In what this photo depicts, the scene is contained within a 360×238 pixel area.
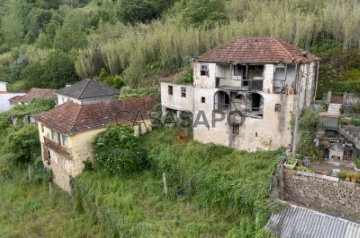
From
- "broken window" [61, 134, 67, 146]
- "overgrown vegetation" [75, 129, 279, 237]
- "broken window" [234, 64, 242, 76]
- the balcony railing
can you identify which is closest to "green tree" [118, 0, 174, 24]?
the balcony railing

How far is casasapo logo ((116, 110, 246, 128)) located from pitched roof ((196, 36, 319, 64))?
2.90 metres

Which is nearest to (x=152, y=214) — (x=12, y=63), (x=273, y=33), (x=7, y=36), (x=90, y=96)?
(x=90, y=96)

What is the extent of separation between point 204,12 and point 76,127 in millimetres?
18053

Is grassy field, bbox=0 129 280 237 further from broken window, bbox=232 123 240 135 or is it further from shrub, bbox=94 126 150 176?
broken window, bbox=232 123 240 135

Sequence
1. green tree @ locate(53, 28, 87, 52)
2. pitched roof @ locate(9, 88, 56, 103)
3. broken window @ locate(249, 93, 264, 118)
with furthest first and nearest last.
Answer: green tree @ locate(53, 28, 87, 52) → pitched roof @ locate(9, 88, 56, 103) → broken window @ locate(249, 93, 264, 118)

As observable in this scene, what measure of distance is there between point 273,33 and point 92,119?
1430cm

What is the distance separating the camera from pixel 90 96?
2623 centimetres

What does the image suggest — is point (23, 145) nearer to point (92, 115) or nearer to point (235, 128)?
point (92, 115)

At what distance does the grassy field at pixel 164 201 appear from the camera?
1341 cm

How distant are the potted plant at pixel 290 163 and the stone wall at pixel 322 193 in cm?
20

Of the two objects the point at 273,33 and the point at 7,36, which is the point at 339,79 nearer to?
the point at 273,33

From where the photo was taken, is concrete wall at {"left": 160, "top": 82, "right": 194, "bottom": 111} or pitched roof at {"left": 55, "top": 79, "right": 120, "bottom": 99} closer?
concrete wall at {"left": 160, "top": 82, "right": 194, "bottom": 111}

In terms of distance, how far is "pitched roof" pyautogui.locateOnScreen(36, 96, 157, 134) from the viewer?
1861cm

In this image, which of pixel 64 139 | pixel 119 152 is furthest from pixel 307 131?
pixel 64 139
